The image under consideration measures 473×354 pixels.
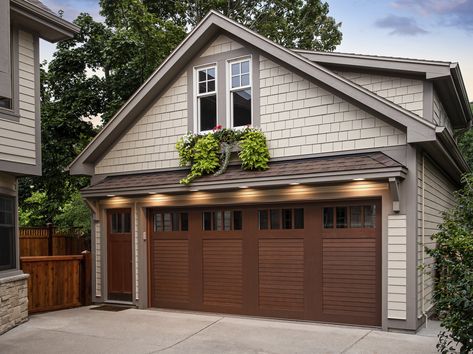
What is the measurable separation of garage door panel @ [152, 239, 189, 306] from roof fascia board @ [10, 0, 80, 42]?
4567mm

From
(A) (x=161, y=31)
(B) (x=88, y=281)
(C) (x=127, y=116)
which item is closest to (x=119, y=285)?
(B) (x=88, y=281)

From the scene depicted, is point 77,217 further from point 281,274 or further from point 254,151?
point 281,274

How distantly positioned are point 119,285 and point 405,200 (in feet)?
21.1

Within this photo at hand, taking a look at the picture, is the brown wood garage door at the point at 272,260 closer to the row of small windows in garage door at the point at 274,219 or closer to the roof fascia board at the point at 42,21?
the row of small windows in garage door at the point at 274,219

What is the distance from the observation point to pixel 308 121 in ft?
29.0

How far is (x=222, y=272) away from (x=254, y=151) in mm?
2487

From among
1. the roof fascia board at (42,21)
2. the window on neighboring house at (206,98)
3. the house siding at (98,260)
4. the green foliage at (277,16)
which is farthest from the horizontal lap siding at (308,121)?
the green foliage at (277,16)

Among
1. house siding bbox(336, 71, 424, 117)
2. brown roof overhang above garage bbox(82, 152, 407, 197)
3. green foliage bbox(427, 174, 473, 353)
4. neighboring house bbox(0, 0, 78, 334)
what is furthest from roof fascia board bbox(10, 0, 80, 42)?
green foliage bbox(427, 174, 473, 353)

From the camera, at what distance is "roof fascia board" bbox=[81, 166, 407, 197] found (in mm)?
7585

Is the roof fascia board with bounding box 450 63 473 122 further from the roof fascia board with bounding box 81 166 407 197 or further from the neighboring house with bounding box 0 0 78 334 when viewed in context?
the neighboring house with bounding box 0 0 78 334

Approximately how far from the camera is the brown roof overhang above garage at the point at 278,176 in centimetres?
769

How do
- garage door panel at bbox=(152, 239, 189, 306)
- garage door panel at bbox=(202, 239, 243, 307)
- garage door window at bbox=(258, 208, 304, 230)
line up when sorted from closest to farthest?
garage door window at bbox=(258, 208, 304, 230), garage door panel at bbox=(202, 239, 243, 307), garage door panel at bbox=(152, 239, 189, 306)

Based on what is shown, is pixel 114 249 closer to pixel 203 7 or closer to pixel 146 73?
pixel 146 73

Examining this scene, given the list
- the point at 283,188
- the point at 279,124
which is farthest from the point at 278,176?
the point at 279,124
